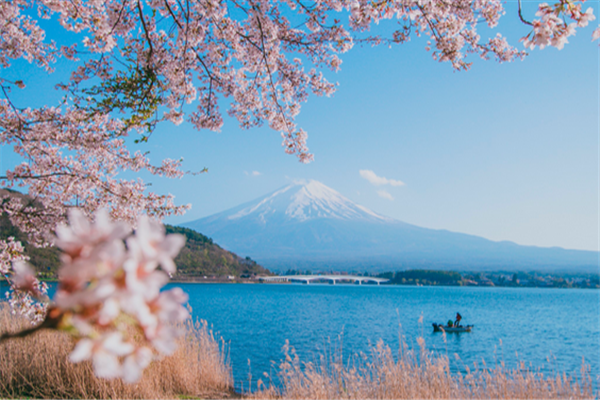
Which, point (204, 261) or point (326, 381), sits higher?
point (326, 381)

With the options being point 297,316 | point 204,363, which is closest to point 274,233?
point 297,316

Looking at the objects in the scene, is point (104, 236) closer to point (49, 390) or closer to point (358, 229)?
point (49, 390)

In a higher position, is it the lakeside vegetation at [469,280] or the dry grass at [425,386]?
the dry grass at [425,386]

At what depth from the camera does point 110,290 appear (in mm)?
522

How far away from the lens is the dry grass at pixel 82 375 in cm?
516

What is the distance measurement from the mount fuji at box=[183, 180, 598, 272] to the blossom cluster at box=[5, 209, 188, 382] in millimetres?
150870

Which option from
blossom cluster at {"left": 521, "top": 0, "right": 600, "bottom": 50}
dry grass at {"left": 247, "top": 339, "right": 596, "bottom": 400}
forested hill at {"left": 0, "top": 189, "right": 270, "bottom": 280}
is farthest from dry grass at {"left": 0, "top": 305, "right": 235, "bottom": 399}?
forested hill at {"left": 0, "top": 189, "right": 270, "bottom": 280}

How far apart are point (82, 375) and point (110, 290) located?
593 cm

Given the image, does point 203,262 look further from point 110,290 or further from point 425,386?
point 110,290

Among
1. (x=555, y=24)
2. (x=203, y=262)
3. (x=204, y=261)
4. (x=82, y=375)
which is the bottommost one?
(x=203, y=262)

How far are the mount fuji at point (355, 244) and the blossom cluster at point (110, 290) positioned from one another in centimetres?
15087

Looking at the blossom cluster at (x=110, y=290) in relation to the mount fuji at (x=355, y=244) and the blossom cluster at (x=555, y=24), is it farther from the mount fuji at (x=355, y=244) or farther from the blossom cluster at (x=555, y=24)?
the mount fuji at (x=355, y=244)

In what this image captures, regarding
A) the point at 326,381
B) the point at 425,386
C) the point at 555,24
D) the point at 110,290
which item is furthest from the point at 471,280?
the point at 110,290

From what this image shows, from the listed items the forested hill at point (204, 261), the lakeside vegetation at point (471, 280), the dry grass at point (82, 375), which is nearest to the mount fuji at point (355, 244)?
the lakeside vegetation at point (471, 280)
